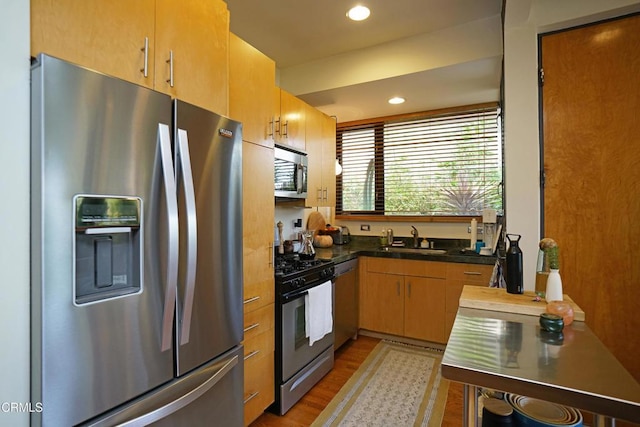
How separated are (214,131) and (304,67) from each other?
6.99ft

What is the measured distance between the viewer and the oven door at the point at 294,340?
2.16 metres

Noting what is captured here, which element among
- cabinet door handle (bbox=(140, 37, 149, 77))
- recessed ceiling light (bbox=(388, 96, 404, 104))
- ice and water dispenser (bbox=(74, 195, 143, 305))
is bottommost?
ice and water dispenser (bbox=(74, 195, 143, 305))

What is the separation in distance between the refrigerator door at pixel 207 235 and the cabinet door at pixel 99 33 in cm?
22

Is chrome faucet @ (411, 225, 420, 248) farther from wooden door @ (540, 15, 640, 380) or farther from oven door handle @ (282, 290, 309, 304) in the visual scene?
oven door handle @ (282, 290, 309, 304)

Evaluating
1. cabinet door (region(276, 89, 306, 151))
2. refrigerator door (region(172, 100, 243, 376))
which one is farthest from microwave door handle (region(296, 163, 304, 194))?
refrigerator door (region(172, 100, 243, 376))

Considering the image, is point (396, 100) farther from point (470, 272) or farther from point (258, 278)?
point (258, 278)

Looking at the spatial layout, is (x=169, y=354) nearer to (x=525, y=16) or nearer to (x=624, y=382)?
(x=624, y=382)

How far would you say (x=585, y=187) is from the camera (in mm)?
2062

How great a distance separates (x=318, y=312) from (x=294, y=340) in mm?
282

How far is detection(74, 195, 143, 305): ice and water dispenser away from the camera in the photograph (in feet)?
3.34

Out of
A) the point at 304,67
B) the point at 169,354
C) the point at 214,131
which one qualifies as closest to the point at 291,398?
the point at 169,354

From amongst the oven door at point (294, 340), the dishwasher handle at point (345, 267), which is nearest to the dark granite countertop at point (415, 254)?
the dishwasher handle at point (345, 267)

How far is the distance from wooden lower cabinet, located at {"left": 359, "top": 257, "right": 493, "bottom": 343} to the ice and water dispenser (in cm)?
258

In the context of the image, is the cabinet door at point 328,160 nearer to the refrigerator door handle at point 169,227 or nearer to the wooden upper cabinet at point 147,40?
the wooden upper cabinet at point 147,40
